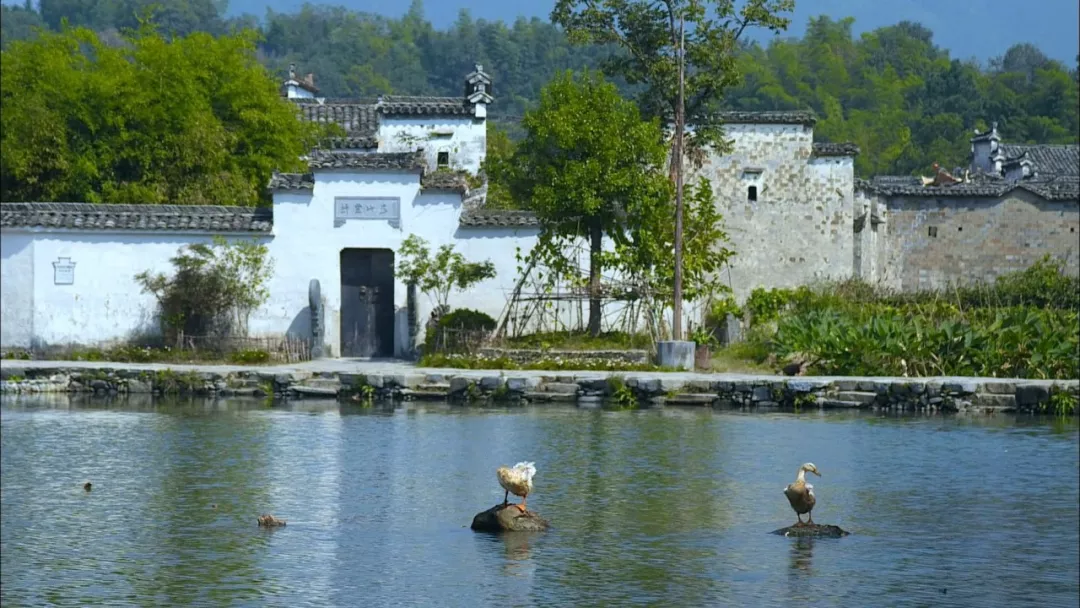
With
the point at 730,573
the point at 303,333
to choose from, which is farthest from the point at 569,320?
the point at 730,573

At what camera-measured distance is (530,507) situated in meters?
17.9

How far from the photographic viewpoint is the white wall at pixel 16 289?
31125mm

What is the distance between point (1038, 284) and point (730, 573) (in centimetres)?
2263

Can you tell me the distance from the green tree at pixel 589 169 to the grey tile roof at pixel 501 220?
277 millimetres

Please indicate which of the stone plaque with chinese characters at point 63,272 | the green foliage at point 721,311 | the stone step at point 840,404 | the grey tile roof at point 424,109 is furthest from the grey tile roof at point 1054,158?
the stone plaque with chinese characters at point 63,272

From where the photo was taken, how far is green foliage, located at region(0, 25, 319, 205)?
116ft

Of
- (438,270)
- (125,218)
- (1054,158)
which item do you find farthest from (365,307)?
(1054,158)

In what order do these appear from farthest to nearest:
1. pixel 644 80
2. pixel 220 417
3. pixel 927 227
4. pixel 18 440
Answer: pixel 927 227, pixel 644 80, pixel 220 417, pixel 18 440

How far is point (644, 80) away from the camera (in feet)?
125

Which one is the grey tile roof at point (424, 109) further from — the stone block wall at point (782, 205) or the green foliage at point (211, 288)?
the green foliage at point (211, 288)

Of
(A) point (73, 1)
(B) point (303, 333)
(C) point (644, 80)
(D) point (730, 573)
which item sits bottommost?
(D) point (730, 573)

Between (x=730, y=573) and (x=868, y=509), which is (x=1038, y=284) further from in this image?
(x=730, y=573)

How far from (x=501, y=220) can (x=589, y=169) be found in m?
2.24

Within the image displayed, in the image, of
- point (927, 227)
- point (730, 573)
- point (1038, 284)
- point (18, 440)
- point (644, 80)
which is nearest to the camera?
point (730, 573)
